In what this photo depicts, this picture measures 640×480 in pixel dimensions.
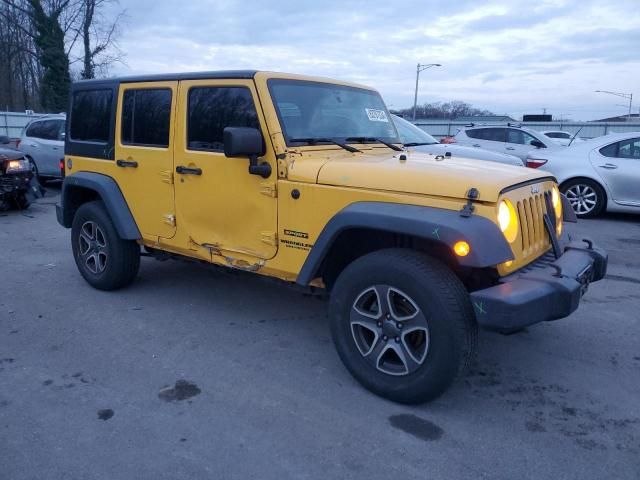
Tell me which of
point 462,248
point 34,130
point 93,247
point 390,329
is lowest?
point 390,329

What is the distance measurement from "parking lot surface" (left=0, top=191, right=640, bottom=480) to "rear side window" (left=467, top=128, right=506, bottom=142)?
9.00 m

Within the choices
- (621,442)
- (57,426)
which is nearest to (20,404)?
(57,426)

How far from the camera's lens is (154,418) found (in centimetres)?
308

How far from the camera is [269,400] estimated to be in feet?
10.8

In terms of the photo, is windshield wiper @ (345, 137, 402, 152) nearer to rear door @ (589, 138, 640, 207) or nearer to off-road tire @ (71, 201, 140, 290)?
off-road tire @ (71, 201, 140, 290)

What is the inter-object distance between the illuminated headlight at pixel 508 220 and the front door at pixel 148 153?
260cm

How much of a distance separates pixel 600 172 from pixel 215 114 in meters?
7.52

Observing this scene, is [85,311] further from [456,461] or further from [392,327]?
[456,461]

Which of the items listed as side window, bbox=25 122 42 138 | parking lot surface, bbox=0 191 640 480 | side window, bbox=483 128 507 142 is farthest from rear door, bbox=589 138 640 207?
side window, bbox=25 122 42 138

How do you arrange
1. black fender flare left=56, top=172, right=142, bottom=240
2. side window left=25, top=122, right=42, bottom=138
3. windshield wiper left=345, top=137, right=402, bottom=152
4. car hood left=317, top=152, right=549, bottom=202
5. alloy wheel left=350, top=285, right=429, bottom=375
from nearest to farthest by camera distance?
car hood left=317, top=152, right=549, bottom=202, alloy wheel left=350, top=285, right=429, bottom=375, windshield wiper left=345, top=137, right=402, bottom=152, black fender flare left=56, top=172, right=142, bottom=240, side window left=25, top=122, right=42, bottom=138

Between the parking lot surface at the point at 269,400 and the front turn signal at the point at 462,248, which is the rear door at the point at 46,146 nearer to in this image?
the parking lot surface at the point at 269,400

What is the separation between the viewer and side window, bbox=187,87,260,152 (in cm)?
385

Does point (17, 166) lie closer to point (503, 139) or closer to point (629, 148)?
point (629, 148)

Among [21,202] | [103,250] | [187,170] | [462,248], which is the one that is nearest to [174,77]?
[187,170]
